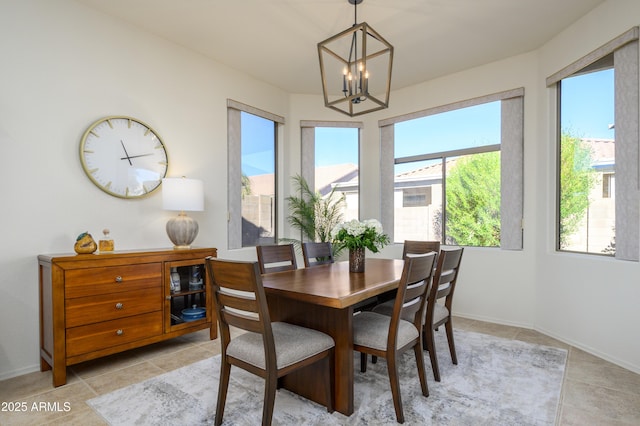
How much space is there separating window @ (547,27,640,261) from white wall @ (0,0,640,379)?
0.12 m

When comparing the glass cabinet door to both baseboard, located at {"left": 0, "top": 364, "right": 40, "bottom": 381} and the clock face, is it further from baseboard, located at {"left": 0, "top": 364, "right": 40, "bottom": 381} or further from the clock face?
baseboard, located at {"left": 0, "top": 364, "right": 40, "bottom": 381}

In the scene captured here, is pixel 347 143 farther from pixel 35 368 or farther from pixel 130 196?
pixel 35 368

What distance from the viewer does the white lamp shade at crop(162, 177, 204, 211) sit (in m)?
3.02

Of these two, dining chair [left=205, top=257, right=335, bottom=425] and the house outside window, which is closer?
dining chair [left=205, top=257, right=335, bottom=425]

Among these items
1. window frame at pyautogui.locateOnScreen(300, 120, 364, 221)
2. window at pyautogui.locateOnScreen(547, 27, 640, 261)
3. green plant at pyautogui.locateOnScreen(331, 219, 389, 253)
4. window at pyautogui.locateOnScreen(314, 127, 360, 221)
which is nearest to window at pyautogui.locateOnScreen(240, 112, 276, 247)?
window frame at pyautogui.locateOnScreen(300, 120, 364, 221)

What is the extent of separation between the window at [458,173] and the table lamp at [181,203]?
103 inches

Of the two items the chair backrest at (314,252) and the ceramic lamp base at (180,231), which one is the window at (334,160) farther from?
the ceramic lamp base at (180,231)

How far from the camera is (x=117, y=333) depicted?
101 inches

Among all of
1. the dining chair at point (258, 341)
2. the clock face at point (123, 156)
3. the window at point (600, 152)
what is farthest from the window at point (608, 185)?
the clock face at point (123, 156)

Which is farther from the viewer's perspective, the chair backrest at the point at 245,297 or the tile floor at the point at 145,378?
the tile floor at the point at 145,378

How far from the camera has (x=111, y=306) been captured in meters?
2.53

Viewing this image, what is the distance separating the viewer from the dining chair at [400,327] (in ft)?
6.07

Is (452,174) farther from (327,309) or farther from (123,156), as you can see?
(123,156)

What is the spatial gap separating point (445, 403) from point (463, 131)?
3.17 m
